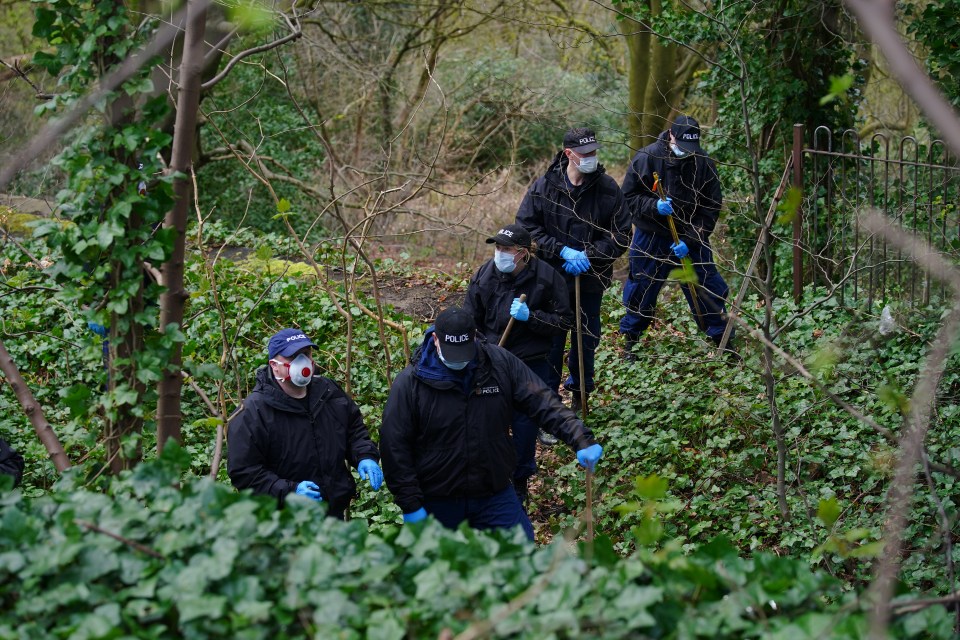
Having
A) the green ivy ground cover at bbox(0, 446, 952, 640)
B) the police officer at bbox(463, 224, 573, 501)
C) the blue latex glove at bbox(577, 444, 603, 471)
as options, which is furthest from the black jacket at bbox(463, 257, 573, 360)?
the green ivy ground cover at bbox(0, 446, 952, 640)

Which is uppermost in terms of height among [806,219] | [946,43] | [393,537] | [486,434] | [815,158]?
[946,43]

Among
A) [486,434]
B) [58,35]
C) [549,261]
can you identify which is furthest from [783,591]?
[549,261]

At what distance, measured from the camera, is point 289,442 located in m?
5.09

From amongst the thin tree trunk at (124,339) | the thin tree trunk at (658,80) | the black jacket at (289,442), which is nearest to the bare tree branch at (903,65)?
the thin tree trunk at (124,339)

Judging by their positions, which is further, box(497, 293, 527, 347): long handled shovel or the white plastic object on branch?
the white plastic object on branch

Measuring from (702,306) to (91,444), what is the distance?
5600 mm

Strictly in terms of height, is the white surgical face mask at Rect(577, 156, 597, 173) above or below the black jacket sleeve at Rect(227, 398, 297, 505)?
above

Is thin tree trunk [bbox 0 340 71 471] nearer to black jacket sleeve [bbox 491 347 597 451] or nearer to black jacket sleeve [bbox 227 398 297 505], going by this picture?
black jacket sleeve [bbox 227 398 297 505]

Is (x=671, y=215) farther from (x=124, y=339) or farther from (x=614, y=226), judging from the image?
(x=124, y=339)

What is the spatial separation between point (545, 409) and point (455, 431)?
54 cm

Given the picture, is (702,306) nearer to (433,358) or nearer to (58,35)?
(433,358)

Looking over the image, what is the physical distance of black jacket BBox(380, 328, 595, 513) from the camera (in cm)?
521

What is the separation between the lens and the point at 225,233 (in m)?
12.9

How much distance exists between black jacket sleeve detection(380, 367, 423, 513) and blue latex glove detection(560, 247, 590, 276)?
258 centimetres
